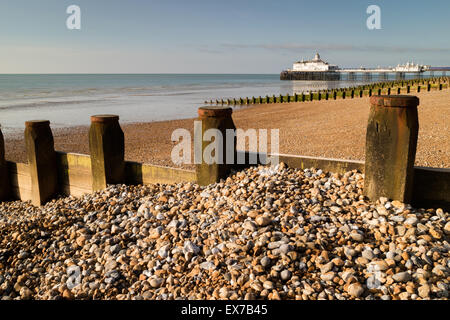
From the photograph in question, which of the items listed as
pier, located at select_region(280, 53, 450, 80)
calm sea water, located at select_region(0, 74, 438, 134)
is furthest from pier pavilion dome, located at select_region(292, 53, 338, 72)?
calm sea water, located at select_region(0, 74, 438, 134)

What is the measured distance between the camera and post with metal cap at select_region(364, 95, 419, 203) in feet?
13.5

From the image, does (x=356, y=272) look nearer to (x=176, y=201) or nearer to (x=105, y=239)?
(x=176, y=201)

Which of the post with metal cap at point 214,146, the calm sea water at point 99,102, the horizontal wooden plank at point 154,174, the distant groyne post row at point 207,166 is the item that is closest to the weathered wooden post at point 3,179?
the distant groyne post row at point 207,166

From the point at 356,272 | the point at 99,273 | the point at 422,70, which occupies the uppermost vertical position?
the point at 422,70

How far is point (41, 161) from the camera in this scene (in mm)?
7215

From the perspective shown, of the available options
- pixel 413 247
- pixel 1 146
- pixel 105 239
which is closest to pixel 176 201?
pixel 105 239

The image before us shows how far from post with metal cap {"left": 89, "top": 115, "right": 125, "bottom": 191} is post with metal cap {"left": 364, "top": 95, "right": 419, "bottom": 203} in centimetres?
442

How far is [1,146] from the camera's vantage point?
8.23 meters

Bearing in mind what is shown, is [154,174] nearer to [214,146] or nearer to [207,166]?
[207,166]

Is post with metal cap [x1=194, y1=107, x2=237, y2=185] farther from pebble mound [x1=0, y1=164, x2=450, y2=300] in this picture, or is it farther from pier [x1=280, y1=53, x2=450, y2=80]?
pier [x1=280, y1=53, x2=450, y2=80]

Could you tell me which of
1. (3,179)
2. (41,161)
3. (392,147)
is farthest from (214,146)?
(3,179)

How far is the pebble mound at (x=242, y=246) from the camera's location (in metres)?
3.33

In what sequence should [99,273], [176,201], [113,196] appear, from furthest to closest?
[113,196]
[176,201]
[99,273]

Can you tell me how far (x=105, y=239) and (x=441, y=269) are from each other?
400 cm
